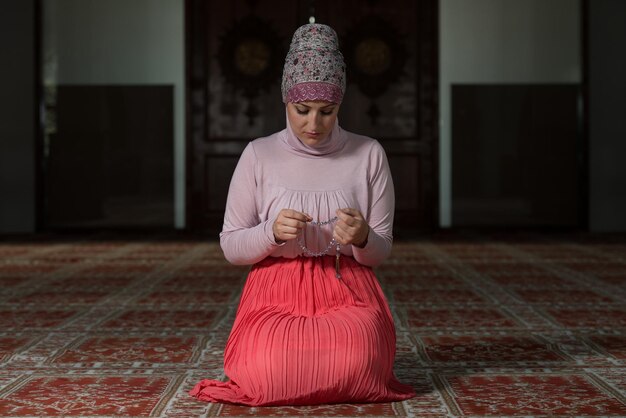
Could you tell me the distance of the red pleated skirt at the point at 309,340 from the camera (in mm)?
2553

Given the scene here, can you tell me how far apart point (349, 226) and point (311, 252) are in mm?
217

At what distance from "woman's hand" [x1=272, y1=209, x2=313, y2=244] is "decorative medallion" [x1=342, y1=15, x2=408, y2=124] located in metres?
8.00

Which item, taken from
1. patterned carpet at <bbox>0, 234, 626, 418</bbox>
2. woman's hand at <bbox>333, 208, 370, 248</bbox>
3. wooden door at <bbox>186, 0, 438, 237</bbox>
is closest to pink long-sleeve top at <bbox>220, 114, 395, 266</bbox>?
woman's hand at <bbox>333, 208, 370, 248</bbox>

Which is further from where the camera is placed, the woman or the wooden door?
the wooden door

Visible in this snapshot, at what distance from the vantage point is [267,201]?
8.95 ft

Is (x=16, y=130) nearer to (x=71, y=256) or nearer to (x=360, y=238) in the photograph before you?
(x=71, y=256)

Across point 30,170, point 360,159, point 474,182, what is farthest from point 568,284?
point 30,170

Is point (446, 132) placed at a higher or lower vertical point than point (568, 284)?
higher

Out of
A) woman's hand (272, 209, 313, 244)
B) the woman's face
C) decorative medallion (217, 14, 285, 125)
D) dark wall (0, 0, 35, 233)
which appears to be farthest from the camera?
dark wall (0, 0, 35, 233)

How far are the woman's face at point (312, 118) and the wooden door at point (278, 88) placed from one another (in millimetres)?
7717

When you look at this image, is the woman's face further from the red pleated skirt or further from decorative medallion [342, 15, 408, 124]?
decorative medallion [342, 15, 408, 124]

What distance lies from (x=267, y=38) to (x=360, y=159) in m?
7.81

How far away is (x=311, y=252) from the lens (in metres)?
2.69

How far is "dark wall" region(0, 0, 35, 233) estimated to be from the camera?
416 inches
